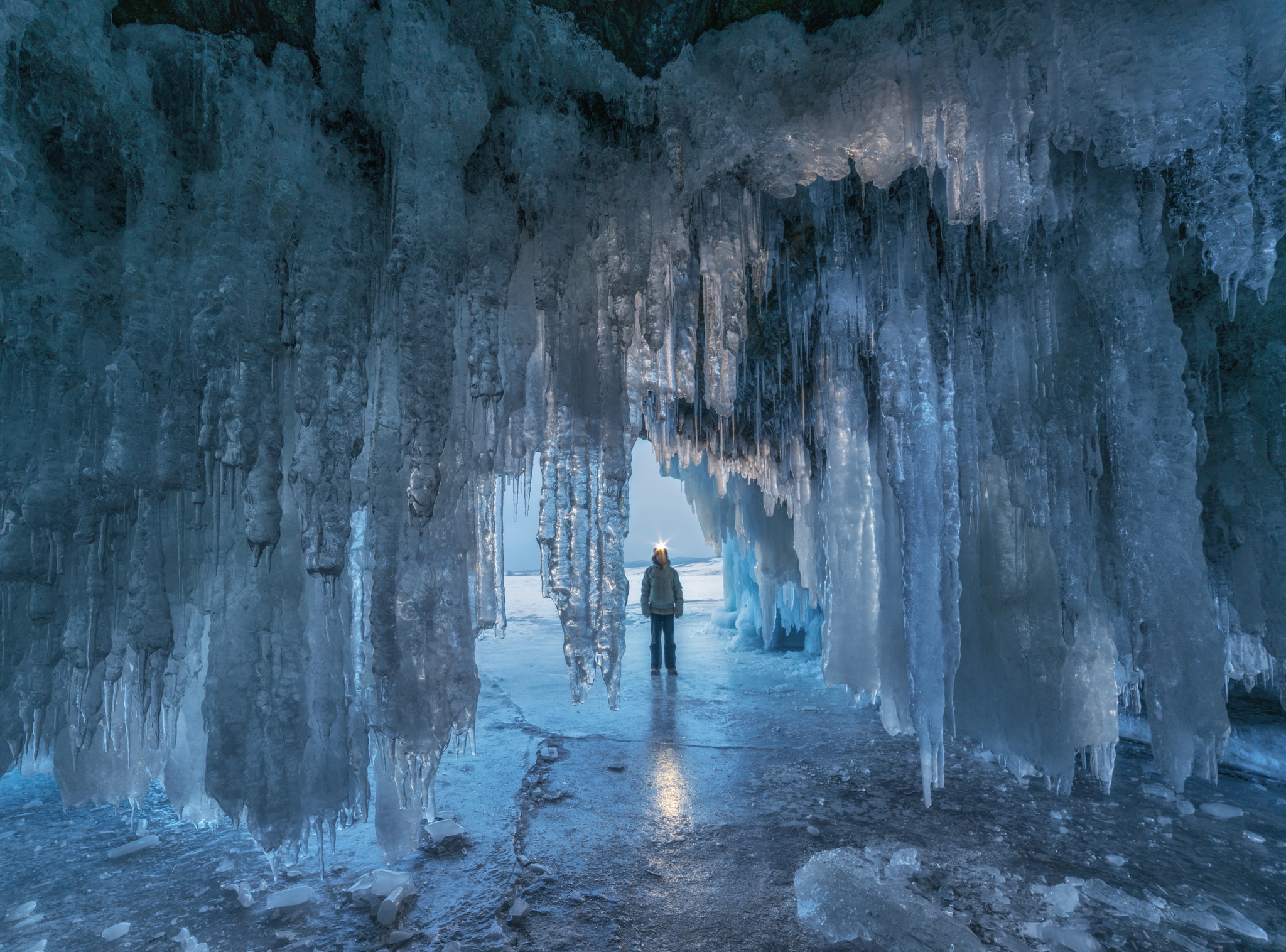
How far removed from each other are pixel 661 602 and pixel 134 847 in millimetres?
5198

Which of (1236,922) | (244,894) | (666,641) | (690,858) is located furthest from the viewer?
(666,641)

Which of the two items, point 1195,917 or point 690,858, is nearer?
point 1195,917

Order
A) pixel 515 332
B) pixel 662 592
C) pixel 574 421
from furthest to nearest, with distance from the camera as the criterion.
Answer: pixel 662 592 < pixel 515 332 < pixel 574 421

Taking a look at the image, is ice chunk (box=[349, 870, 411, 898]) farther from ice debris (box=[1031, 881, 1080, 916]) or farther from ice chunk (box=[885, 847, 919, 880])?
ice debris (box=[1031, 881, 1080, 916])

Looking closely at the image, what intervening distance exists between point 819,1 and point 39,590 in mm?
4853

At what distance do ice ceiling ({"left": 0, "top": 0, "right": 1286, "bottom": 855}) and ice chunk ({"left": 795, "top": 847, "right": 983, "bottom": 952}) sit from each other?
36.3 inches

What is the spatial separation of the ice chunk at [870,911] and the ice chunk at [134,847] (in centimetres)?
377

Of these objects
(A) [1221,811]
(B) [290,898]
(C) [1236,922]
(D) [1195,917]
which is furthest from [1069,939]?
(B) [290,898]

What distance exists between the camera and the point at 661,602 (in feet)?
24.1

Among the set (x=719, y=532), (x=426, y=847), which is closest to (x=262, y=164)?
(x=426, y=847)

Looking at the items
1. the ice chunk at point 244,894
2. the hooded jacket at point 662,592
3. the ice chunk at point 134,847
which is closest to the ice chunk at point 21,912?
the ice chunk at point 134,847

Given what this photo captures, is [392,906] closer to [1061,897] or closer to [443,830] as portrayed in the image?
[443,830]

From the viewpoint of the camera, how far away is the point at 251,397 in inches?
109

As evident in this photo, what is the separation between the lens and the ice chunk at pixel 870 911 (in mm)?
2365
